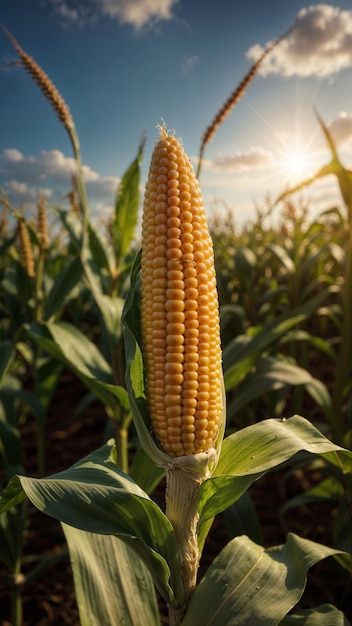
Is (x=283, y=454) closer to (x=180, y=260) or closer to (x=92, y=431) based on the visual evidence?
(x=180, y=260)

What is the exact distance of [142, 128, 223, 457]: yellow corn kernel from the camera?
1110 millimetres

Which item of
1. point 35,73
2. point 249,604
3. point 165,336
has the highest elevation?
point 35,73

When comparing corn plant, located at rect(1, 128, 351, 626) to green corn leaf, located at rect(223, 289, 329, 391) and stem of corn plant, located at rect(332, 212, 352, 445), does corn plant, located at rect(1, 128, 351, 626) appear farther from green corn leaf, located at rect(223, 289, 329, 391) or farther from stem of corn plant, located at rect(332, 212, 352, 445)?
stem of corn plant, located at rect(332, 212, 352, 445)

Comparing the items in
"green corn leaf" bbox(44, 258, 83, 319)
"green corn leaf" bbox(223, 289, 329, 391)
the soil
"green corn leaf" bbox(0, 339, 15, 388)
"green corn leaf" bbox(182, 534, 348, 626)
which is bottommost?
the soil

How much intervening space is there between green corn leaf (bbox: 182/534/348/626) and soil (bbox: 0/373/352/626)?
1.24m

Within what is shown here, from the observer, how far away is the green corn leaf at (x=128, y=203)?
7.68ft

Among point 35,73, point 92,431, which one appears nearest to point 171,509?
point 35,73

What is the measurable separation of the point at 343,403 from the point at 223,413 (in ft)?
6.12

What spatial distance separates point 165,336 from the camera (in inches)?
44.5

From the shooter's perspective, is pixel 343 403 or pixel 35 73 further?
pixel 343 403

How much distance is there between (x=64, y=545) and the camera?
2963 mm

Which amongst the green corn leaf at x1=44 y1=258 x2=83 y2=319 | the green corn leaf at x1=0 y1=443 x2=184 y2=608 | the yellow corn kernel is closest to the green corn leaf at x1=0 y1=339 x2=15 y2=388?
the green corn leaf at x1=44 y1=258 x2=83 y2=319

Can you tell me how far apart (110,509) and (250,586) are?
1.56 feet

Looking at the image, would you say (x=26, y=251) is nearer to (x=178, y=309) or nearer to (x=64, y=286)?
(x=64, y=286)
